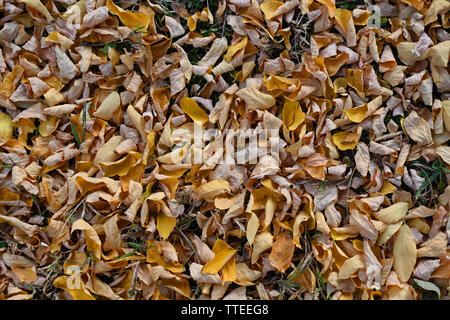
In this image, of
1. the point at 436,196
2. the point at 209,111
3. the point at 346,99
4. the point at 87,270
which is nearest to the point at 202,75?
the point at 209,111

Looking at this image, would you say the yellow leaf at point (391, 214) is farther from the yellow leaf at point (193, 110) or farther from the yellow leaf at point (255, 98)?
the yellow leaf at point (193, 110)

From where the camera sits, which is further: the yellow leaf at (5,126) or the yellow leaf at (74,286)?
the yellow leaf at (5,126)

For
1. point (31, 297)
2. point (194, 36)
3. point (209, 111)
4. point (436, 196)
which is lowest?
point (31, 297)

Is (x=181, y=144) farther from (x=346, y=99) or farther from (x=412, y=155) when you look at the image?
(x=412, y=155)

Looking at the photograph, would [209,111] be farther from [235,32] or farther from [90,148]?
[90,148]

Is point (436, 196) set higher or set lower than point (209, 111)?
lower

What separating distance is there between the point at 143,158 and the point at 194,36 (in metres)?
0.34

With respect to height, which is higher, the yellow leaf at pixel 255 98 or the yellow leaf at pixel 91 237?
the yellow leaf at pixel 255 98

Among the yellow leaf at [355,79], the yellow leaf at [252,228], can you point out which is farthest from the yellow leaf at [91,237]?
the yellow leaf at [355,79]

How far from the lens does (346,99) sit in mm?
1158

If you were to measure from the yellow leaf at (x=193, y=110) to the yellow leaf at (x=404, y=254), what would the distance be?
0.55 m

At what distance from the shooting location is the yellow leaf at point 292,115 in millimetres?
1123

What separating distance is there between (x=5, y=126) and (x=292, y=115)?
0.73 m

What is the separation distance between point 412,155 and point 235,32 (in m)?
0.54
